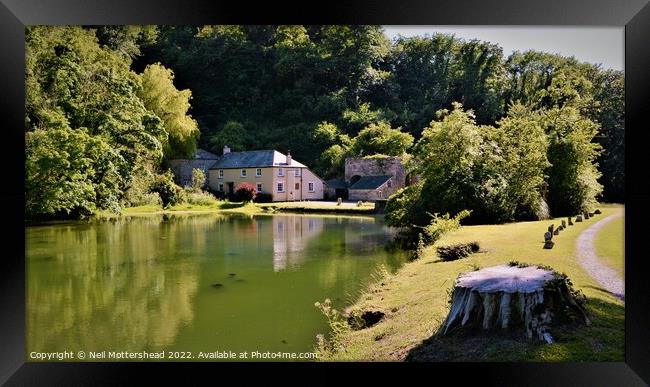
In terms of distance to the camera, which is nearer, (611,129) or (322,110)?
(611,129)

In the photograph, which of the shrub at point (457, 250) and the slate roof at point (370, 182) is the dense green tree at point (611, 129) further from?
the slate roof at point (370, 182)

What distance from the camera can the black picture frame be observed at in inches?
191

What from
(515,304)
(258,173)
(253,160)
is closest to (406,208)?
(258,173)

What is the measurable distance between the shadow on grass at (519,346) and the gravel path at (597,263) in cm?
67

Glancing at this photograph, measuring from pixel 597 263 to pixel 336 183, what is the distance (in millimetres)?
3679

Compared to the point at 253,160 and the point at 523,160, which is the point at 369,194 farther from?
the point at 523,160

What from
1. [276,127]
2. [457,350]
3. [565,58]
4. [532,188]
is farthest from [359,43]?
[457,350]

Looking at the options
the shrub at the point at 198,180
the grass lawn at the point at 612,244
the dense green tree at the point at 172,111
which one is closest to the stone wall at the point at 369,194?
the shrub at the point at 198,180

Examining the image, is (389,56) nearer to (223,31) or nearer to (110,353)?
(223,31)

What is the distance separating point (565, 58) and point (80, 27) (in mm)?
5416

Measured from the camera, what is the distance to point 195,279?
6699mm

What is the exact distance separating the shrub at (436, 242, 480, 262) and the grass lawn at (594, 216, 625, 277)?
4.49 ft

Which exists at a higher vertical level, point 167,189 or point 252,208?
point 167,189
